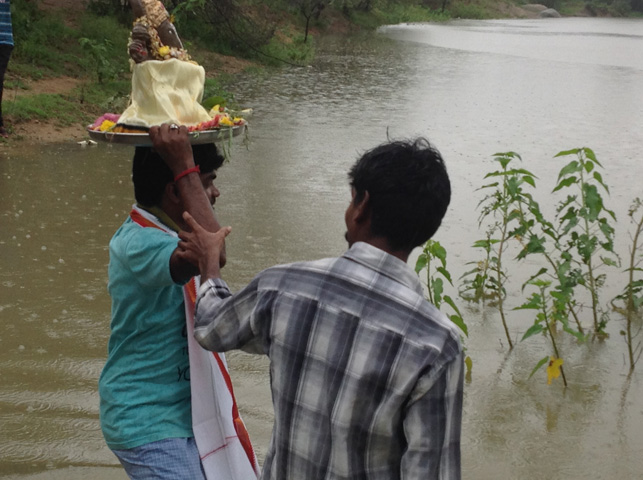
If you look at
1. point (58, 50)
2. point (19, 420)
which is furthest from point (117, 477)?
point (58, 50)

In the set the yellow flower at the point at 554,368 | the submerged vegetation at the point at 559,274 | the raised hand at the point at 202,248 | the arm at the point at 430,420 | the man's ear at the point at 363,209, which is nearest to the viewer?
the arm at the point at 430,420

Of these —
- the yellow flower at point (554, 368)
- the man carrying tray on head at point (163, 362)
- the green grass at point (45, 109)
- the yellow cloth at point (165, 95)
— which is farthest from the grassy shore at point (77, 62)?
the yellow flower at point (554, 368)

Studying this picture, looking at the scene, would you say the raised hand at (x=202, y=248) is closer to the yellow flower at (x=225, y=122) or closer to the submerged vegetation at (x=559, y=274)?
Answer: the yellow flower at (x=225, y=122)

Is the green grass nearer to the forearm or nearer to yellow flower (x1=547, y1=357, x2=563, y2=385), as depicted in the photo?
yellow flower (x1=547, y1=357, x2=563, y2=385)

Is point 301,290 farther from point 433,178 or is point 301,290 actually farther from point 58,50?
point 58,50

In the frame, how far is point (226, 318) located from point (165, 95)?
0.74m

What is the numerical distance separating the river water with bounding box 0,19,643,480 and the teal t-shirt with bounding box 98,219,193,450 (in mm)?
1462

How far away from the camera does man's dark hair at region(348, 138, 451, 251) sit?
1694 millimetres

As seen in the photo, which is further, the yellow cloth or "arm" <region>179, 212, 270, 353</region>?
the yellow cloth

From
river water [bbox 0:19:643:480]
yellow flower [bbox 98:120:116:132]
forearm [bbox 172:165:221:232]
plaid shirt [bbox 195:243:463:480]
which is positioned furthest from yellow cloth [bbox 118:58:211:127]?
river water [bbox 0:19:643:480]

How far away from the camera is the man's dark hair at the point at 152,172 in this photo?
2219 millimetres

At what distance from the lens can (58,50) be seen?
13180 millimetres

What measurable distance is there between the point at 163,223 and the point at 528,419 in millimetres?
2653

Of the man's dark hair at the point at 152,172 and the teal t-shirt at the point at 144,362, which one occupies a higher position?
the man's dark hair at the point at 152,172
